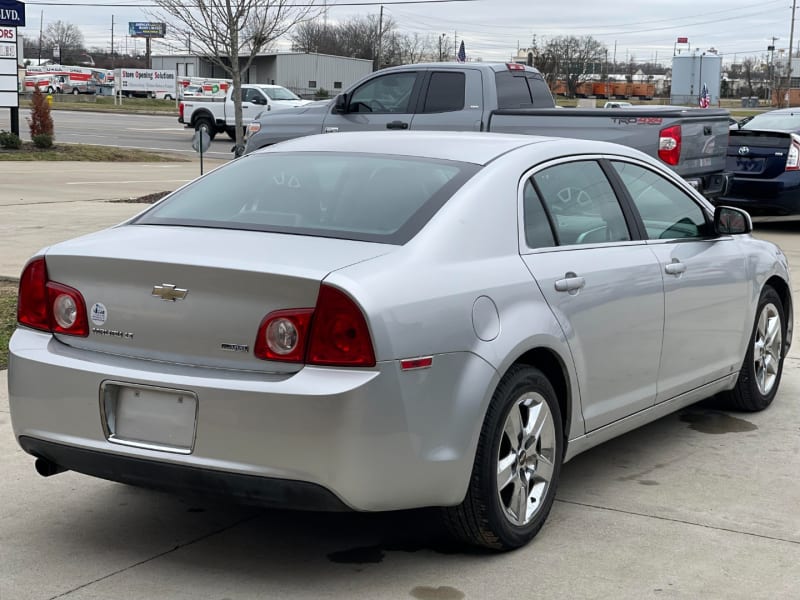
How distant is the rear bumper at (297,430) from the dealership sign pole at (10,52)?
2465cm

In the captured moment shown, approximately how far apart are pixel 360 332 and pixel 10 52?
25.8 meters

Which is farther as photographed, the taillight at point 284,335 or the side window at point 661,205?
the side window at point 661,205

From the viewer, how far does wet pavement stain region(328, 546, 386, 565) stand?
4223 millimetres

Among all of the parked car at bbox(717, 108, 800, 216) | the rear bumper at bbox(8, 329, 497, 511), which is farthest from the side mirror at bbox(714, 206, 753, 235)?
the parked car at bbox(717, 108, 800, 216)

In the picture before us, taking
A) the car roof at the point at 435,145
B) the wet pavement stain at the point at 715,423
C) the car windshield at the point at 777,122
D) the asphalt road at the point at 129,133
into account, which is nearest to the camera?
the car roof at the point at 435,145

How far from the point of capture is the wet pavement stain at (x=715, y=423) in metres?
6.21

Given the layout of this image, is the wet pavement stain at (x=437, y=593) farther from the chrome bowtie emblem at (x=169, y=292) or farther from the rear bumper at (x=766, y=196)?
the rear bumper at (x=766, y=196)

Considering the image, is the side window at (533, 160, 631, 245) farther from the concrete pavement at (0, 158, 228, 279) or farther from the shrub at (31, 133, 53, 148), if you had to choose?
the shrub at (31, 133, 53, 148)

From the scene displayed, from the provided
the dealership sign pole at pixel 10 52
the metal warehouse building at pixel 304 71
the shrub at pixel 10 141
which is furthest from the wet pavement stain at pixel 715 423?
the metal warehouse building at pixel 304 71

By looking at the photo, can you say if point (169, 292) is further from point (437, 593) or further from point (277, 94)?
point (277, 94)

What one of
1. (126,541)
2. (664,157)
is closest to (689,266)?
(126,541)

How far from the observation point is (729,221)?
19.4 ft

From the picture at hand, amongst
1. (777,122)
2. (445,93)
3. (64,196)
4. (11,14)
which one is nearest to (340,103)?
(445,93)

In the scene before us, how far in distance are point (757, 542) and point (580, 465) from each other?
1.19 meters
